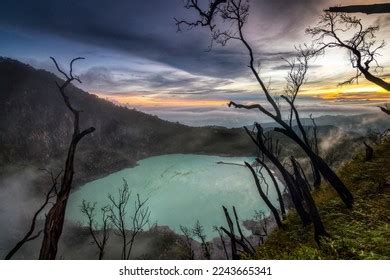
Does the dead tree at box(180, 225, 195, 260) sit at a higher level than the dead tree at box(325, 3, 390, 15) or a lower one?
lower

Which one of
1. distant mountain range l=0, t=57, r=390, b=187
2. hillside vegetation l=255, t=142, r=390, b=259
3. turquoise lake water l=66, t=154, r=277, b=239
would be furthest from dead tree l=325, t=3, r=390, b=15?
distant mountain range l=0, t=57, r=390, b=187

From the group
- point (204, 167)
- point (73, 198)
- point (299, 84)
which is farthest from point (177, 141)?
point (299, 84)

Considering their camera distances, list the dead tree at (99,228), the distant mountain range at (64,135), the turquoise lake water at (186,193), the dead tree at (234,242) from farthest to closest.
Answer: the distant mountain range at (64,135), the turquoise lake water at (186,193), the dead tree at (99,228), the dead tree at (234,242)

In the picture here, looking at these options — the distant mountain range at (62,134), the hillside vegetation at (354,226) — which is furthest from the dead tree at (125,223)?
the distant mountain range at (62,134)

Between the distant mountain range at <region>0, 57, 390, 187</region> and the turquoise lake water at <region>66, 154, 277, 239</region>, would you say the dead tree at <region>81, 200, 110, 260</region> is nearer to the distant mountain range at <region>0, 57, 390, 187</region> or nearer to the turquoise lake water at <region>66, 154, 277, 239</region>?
the turquoise lake water at <region>66, 154, 277, 239</region>

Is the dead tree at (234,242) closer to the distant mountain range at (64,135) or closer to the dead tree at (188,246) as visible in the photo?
the dead tree at (188,246)
